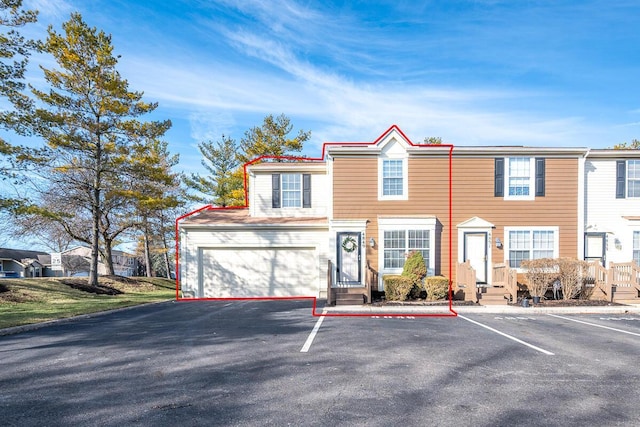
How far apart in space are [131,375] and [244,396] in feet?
6.39

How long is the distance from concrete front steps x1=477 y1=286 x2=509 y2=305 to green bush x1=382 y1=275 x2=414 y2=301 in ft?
7.90

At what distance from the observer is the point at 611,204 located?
51.6 feet

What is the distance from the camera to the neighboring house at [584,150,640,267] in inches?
610

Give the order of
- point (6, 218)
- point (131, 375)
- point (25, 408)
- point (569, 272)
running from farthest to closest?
point (6, 218), point (569, 272), point (131, 375), point (25, 408)

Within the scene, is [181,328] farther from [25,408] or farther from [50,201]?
[50,201]

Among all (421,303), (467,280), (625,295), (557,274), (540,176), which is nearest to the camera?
(421,303)

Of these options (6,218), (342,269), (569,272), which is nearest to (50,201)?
(6,218)

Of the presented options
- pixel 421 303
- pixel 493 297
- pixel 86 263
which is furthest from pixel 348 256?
pixel 86 263

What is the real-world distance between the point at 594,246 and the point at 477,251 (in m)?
4.87

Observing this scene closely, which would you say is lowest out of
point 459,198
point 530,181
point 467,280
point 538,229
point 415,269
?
point 467,280

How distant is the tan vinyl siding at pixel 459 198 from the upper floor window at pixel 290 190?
2.56m

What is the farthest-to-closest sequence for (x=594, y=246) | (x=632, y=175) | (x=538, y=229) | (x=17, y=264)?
(x=17, y=264)
(x=632, y=175)
(x=594, y=246)
(x=538, y=229)

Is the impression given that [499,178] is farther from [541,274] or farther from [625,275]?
[625,275]

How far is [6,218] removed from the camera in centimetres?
2016
